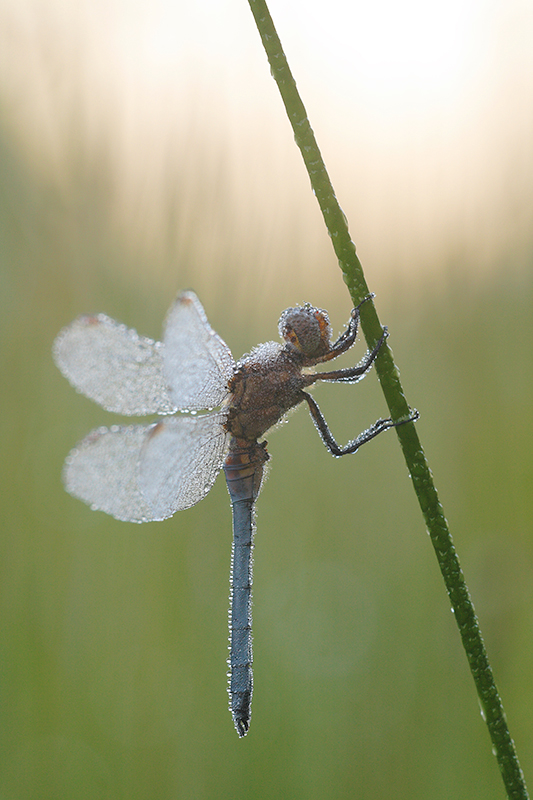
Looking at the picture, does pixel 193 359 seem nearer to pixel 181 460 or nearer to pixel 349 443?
pixel 181 460

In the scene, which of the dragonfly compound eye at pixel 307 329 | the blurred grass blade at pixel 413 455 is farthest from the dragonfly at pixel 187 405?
the blurred grass blade at pixel 413 455

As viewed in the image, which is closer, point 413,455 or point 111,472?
point 413,455

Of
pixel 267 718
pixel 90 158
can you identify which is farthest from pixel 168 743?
pixel 90 158

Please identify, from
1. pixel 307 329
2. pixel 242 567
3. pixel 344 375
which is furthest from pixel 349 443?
pixel 242 567

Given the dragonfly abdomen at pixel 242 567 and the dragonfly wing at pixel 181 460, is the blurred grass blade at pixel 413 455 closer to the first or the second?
the dragonfly abdomen at pixel 242 567

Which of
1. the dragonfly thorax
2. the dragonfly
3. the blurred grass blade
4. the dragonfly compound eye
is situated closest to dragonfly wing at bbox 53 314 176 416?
the dragonfly

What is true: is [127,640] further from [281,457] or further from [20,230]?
[20,230]

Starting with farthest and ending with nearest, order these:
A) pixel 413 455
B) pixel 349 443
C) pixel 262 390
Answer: pixel 262 390
pixel 349 443
pixel 413 455

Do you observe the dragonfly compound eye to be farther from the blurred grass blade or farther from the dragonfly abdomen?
the blurred grass blade
